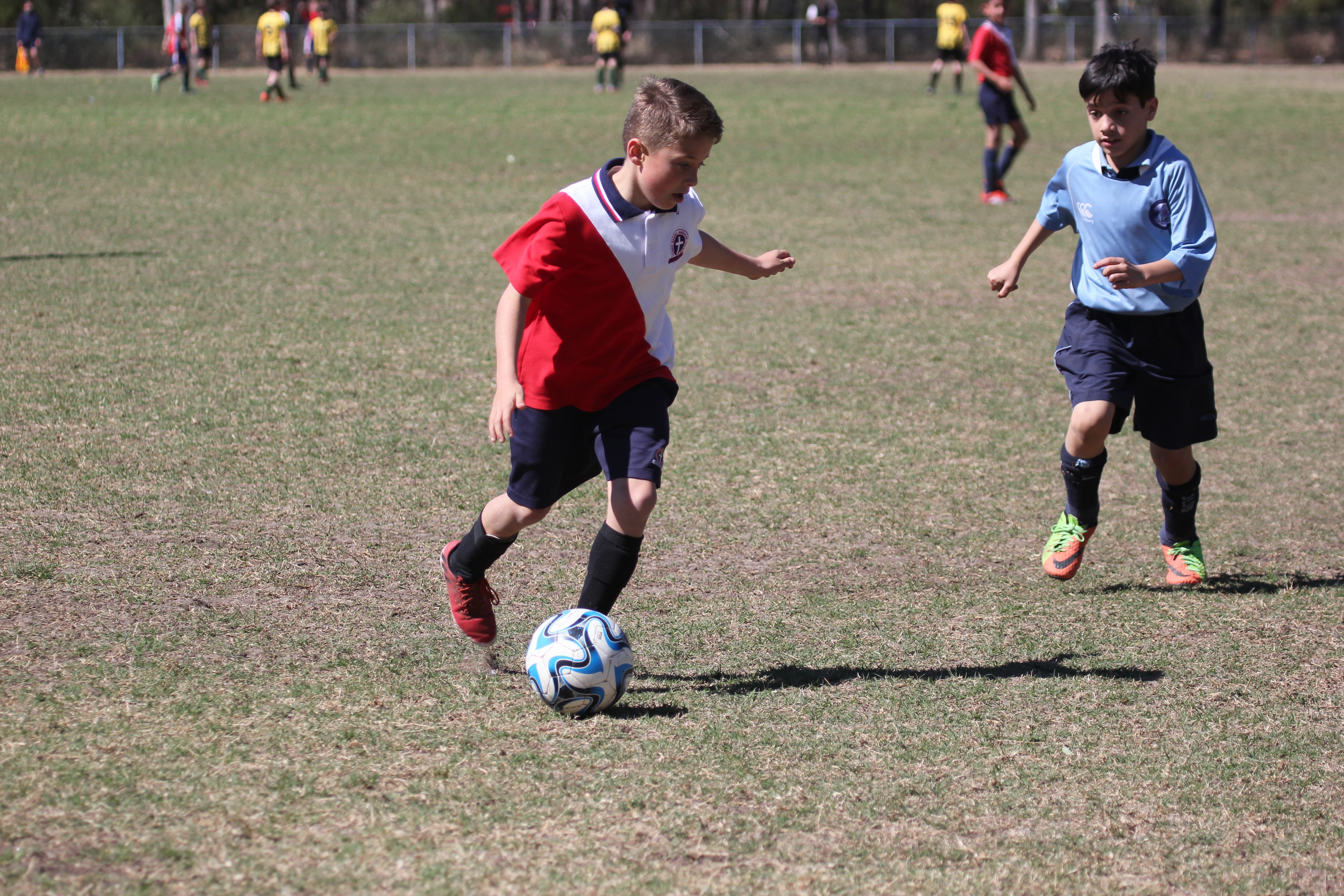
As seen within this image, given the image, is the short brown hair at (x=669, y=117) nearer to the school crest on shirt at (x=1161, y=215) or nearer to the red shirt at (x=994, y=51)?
the school crest on shirt at (x=1161, y=215)

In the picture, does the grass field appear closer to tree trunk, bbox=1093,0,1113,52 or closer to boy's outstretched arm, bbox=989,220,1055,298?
boy's outstretched arm, bbox=989,220,1055,298

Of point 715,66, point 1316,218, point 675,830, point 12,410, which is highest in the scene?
point 715,66

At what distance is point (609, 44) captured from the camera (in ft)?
97.4

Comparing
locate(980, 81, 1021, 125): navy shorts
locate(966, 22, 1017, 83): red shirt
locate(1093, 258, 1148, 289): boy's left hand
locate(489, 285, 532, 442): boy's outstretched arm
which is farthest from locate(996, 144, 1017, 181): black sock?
locate(489, 285, 532, 442): boy's outstretched arm

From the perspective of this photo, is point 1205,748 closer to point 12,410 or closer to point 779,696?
point 779,696

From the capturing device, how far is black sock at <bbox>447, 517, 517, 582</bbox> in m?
3.94

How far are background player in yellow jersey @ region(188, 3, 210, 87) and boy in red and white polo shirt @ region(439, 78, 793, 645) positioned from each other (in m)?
31.3

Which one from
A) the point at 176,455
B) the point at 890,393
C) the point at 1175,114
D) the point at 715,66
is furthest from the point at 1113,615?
the point at 715,66

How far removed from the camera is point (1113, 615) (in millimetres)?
4508

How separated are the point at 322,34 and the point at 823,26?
16591mm

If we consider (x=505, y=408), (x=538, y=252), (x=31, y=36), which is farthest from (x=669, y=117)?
(x=31, y=36)

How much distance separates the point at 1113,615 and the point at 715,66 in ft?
137

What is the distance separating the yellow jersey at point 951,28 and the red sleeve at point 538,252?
27.0m

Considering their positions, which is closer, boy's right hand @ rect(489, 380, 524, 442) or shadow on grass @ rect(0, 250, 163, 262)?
boy's right hand @ rect(489, 380, 524, 442)
